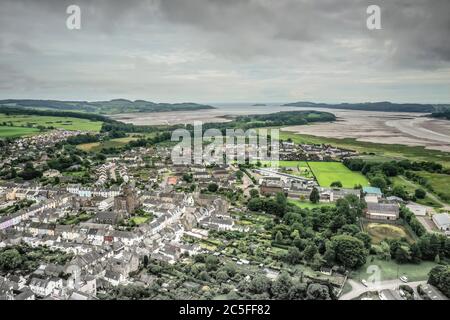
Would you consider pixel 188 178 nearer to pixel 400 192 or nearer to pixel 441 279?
pixel 400 192

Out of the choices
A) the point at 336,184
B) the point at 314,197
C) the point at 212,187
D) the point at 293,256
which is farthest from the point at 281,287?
the point at 336,184

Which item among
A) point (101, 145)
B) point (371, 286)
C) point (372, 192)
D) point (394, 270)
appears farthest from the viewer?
point (101, 145)

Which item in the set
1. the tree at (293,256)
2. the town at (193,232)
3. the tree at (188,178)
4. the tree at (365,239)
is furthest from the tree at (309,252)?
the tree at (188,178)

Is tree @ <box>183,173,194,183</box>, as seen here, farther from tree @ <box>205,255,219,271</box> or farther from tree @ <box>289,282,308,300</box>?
tree @ <box>289,282,308,300</box>

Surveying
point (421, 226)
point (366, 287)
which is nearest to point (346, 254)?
point (366, 287)

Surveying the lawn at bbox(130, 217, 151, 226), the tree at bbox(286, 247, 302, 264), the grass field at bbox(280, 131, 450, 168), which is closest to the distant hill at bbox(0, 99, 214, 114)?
the grass field at bbox(280, 131, 450, 168)
